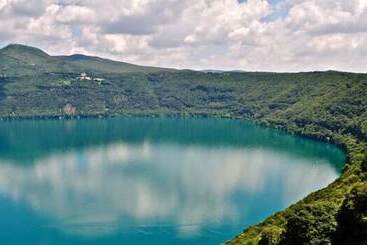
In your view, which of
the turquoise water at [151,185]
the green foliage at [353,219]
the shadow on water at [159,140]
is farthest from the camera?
the shadow on water at [159,140]

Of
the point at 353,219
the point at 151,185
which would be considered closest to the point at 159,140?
the point at 151,185

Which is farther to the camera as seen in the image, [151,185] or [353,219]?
[151,185]

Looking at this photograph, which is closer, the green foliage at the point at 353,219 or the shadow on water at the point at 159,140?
the green foliage at the point at 353,219

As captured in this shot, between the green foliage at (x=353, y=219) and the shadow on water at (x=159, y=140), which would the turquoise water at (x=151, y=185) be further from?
the green foliage at (x=353, y=219)

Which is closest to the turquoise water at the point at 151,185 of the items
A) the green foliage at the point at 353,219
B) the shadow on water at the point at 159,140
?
the shadow on water at the point at 159,140

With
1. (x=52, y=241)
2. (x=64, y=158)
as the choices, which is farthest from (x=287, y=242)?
(x=64, y=158)

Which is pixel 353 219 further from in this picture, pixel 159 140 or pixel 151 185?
pixel 159 140

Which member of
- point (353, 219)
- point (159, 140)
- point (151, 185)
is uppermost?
point (353, 219)

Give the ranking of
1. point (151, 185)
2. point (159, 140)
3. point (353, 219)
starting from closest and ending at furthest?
point (353, 219) → point (151, 185) → point (159, 140)

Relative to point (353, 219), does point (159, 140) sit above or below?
below
